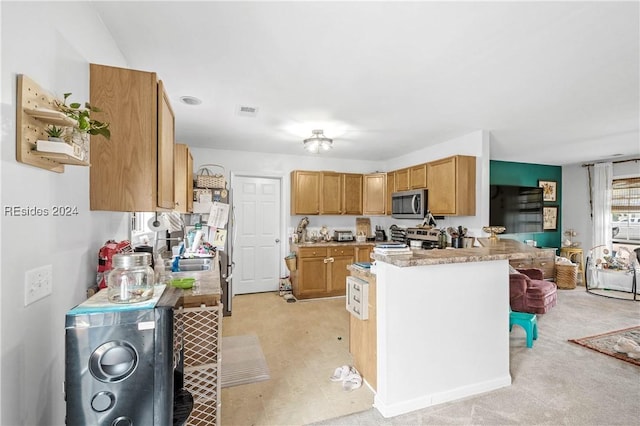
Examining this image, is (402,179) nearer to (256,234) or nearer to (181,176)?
(256,234)

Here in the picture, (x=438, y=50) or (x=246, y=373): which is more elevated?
(x=438, y=50)

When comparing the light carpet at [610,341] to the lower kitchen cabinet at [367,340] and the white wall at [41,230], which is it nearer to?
the lower kitchen cabinet at [367,340]

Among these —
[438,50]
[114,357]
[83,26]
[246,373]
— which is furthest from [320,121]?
[114,357]

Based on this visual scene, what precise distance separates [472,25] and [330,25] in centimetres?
82

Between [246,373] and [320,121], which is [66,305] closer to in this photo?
[246,373]

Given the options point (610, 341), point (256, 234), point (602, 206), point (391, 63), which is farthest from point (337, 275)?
point (602, 206)

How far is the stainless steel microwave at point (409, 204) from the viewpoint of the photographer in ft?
14.5

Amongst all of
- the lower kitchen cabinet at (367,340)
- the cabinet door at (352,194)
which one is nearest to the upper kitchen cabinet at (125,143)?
the lower kitchen cabinet at (367,340)

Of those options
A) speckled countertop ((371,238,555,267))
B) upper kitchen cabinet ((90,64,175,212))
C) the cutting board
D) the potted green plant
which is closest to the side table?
the cutting board

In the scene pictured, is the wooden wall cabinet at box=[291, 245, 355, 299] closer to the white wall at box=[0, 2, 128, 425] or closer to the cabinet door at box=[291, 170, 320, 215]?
the cabinet door at box=[291, 170, 320, 215]

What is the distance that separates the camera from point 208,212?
4348 mm

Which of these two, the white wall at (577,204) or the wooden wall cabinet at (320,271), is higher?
the white wall at (577,204)

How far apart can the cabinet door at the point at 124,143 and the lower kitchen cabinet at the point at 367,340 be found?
63.6 inches

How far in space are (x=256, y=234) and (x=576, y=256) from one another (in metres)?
6.37
